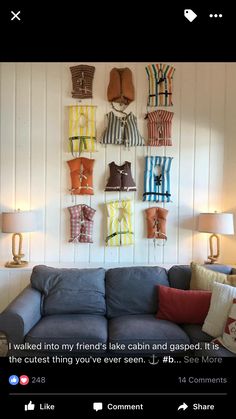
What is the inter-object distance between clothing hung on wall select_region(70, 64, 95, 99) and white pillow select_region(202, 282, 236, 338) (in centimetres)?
200

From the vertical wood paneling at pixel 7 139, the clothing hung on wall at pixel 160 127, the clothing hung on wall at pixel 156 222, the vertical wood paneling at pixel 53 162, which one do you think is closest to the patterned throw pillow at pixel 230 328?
the clothing hung on wall at pixel 156 222

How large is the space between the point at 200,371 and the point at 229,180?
7.75ft

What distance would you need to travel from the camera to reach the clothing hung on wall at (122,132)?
265 centimetres

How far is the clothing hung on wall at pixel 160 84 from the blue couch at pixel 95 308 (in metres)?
1.52

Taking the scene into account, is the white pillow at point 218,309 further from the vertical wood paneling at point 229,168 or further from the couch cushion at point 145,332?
the vertical wood paneling at point 229,168

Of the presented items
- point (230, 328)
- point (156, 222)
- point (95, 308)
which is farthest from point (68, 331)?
point (156, 222)

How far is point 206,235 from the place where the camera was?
2756 millimetres

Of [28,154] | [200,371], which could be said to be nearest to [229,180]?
[28,154]

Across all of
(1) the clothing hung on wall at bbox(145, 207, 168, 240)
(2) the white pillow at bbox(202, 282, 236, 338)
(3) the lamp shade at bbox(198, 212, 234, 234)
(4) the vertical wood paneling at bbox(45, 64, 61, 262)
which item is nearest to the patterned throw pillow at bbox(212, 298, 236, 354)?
(2) the white pillow at bbox(202, 282, 236, 338)

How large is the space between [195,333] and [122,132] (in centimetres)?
178

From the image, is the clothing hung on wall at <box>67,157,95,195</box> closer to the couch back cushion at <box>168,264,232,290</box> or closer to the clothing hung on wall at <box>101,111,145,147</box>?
the clothing hung on wall at <box>101,111,145,147</box>

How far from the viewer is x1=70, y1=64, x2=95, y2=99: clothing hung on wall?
259 centimetres
